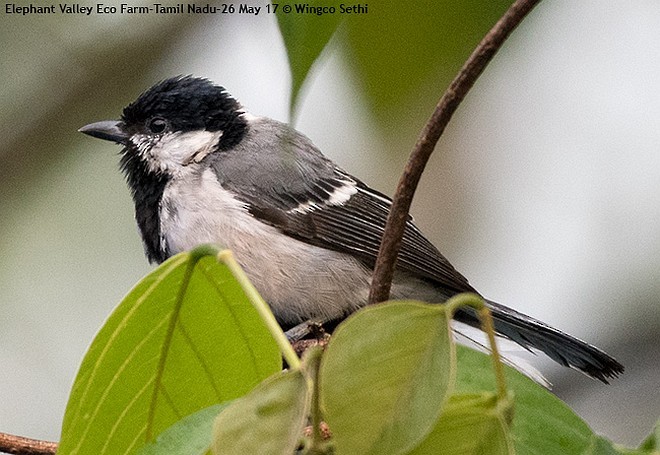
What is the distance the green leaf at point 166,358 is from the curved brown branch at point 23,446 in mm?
235

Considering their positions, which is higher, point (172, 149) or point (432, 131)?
point (432, 131)

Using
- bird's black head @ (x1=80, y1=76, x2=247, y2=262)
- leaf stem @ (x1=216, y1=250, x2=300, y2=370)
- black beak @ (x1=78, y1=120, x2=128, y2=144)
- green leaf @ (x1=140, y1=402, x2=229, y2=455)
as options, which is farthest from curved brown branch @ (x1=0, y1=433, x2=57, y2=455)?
black beak @ (x1=78, y1=120, x2=128, y2=144)

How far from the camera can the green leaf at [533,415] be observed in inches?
36.7

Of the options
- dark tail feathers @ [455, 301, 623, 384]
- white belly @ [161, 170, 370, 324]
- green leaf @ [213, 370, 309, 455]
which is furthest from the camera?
white belly @ [161, 170, 370, 324]

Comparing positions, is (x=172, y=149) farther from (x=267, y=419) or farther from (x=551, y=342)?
(x=267, y=419)

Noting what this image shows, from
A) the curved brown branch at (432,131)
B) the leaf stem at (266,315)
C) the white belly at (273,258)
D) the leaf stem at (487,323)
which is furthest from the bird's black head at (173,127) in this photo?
the leaf stem at (487,323)

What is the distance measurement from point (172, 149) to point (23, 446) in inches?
66.4

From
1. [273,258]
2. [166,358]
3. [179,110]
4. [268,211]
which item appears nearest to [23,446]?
[166,358]

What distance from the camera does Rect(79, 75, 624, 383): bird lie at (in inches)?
98.9

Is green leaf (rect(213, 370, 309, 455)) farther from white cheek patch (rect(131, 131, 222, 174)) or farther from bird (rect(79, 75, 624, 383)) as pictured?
white cheek patch (rect(131, 131, 222, 174))

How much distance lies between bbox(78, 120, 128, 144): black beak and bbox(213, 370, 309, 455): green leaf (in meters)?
2.20

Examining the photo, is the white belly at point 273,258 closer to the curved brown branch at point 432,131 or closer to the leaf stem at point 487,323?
the curved brown branch at point 432,131

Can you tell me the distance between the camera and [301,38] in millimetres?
797

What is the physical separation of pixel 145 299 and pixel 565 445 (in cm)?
45
